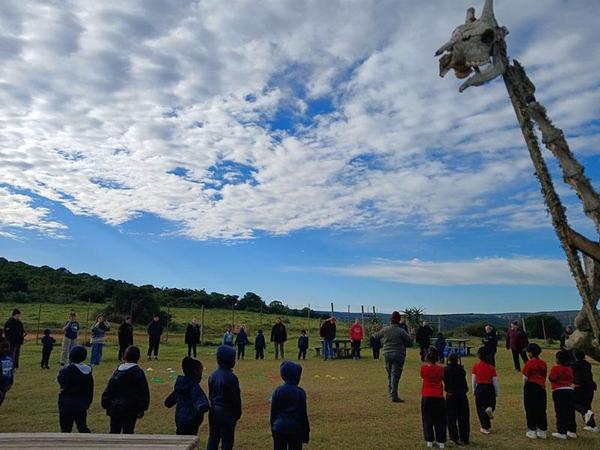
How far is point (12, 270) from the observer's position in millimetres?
62875

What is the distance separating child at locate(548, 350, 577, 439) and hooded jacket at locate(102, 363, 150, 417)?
621cm

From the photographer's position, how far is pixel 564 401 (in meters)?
8.28

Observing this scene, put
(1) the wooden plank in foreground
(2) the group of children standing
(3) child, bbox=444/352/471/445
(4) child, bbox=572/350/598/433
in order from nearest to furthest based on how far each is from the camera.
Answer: (1) the wooden plank in foreground → (2) the group of children standing → (3) child, bbox=444/352/471/445 → (4) child, bbox=572/350/598/433

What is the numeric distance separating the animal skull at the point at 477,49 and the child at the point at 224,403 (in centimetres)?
432

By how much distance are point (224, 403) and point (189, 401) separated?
0.42m

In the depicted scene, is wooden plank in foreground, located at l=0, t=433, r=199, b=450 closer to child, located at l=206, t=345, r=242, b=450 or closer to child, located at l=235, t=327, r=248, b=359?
child, located at l=206, t=345, r=242, b=450

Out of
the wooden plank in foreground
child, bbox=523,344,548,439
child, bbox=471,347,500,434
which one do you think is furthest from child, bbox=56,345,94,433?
child, bbox=523,344,548,439

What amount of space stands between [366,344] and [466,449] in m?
23.1

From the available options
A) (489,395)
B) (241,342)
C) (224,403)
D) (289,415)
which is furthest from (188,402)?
(241,342)

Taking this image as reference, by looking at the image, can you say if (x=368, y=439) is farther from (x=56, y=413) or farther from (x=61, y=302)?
(x=61, y=302)

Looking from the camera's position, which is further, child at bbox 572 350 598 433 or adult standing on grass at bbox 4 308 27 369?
adult standing on grass at bbox 4 308 27 369

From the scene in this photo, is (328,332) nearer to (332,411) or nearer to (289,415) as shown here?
(332,411)

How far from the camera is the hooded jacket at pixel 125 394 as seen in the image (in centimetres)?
648

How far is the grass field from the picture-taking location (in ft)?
26.3
